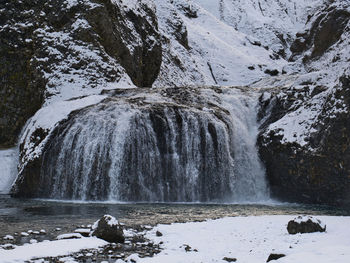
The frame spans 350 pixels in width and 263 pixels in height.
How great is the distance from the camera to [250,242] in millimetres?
8461

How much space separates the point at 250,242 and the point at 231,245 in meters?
0.51

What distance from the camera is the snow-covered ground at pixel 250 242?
689cm

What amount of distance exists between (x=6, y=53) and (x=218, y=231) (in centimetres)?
2203

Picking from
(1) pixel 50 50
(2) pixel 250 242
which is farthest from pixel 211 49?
(2) pixel 250 242

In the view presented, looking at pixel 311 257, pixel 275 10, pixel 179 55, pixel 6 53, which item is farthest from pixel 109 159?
pixel 275 10

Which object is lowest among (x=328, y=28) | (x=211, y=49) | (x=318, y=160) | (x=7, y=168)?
(x=7, y=168)

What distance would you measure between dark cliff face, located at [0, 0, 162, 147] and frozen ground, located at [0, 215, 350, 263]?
741 inches

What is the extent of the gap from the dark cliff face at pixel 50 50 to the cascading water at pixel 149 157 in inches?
253

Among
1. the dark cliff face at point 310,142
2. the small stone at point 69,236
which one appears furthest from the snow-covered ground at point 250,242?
the dark cliff face at point 310,142

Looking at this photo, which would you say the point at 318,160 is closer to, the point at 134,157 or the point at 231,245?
the point at 134,157

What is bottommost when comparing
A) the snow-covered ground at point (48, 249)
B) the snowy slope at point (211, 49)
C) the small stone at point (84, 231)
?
the snow-covered ground at point (48, 249)

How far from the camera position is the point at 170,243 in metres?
8.35

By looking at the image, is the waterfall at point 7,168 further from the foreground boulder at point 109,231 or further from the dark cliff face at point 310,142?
the foreground boulder at point 109,231

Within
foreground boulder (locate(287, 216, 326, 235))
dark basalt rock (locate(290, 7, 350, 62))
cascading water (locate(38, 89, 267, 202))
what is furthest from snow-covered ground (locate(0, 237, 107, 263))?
dark basalt rock (locate(290, 7, 350, 62))
